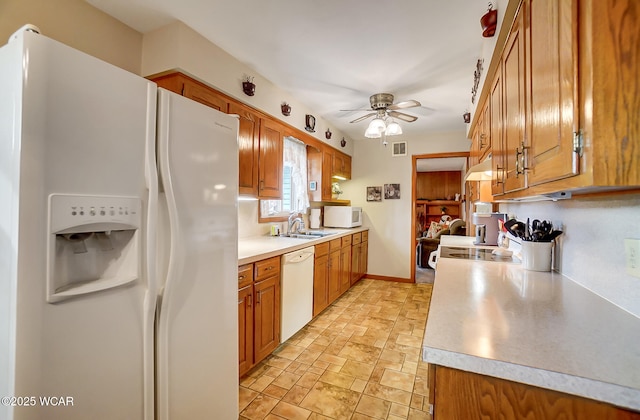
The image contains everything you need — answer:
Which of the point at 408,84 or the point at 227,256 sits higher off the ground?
the point at 408,84

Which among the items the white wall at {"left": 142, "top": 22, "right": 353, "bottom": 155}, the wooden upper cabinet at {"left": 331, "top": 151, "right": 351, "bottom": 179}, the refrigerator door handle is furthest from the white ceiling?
the wooden upper cabinet at {"left": 331, "top": 151, "right": 351, "bottom": 179}

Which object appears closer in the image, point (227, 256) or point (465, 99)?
point (227, 256)

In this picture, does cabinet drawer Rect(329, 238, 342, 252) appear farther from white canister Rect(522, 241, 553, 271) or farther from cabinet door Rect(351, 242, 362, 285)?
white canister Rect(522, 241, 553, 271)

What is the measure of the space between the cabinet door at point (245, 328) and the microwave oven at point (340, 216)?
249cm

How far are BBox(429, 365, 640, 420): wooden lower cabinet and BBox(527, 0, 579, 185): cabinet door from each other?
0.53 metres

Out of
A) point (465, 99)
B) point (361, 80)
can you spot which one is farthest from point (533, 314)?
point (465, 99)

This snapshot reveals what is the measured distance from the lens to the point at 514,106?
1253mm

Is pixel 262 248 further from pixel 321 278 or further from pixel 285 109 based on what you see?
pixel 285 109

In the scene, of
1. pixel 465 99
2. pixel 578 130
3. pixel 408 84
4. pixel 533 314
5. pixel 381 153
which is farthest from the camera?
pixel 381 153

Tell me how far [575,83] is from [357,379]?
6.91 feet

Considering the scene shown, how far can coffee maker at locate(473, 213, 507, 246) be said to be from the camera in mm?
2826

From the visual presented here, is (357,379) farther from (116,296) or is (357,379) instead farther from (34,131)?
(34,131)

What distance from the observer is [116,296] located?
3.26ft

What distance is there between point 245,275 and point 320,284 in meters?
1.35
